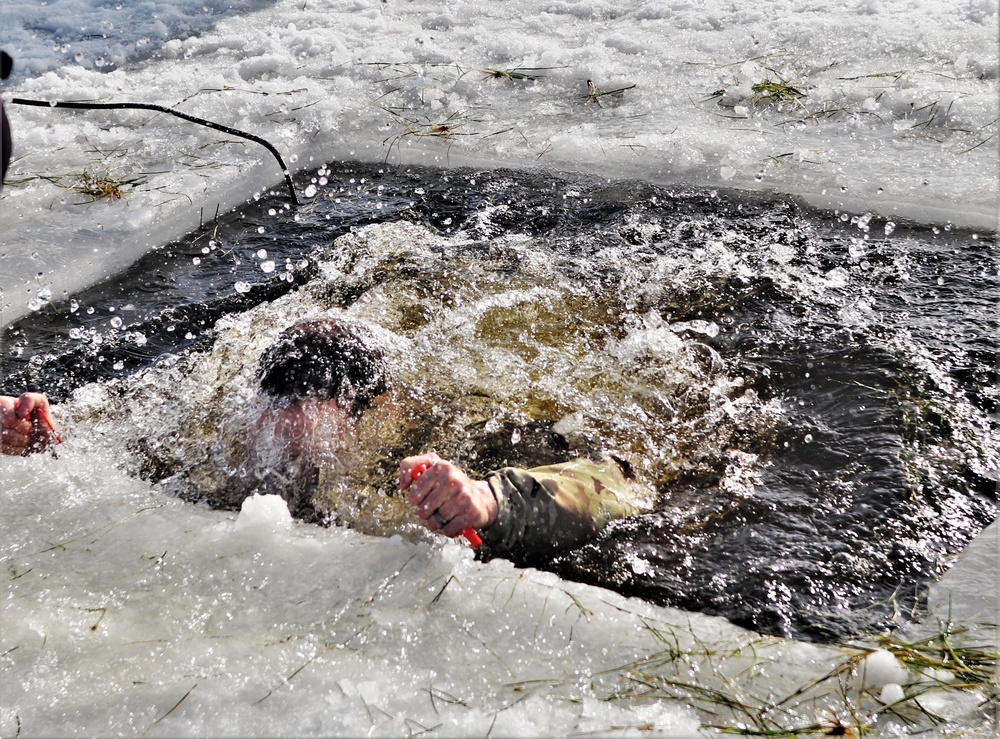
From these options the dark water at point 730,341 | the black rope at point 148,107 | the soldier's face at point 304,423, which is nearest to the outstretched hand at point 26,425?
the dark water at point 730,341

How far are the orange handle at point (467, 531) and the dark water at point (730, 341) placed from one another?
32cm

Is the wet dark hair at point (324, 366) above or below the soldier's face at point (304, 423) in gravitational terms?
above

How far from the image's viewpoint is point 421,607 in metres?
1.94

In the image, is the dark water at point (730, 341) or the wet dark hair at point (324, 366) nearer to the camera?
the dark water at point (730, 341)

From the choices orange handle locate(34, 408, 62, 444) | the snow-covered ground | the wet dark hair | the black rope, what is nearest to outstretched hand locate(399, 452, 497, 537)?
the wet dark hair

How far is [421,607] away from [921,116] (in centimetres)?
386

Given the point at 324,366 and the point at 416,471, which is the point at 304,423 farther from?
the point at 416,471

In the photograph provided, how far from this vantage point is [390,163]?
177 inches

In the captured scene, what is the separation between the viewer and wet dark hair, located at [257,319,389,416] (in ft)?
8.21

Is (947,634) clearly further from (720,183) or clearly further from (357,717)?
(720,183)

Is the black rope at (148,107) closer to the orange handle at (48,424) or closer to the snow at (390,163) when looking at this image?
the snow at (390,163)

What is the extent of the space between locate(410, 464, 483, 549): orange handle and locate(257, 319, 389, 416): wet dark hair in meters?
0.48

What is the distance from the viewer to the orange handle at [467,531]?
87.7 inches

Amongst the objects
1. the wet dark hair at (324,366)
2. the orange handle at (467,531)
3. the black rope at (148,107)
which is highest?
the black rope at (148,107)
